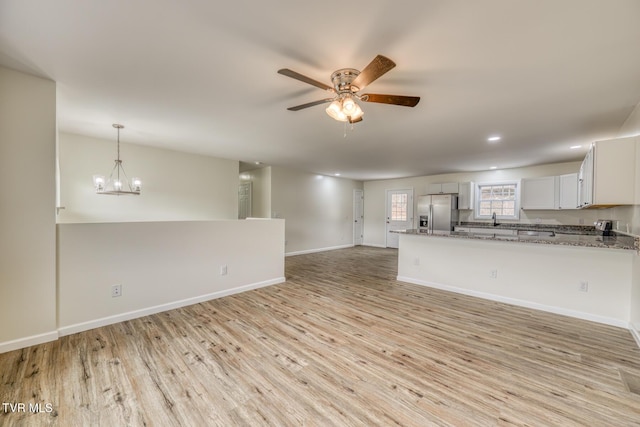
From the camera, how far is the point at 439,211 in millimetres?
7082

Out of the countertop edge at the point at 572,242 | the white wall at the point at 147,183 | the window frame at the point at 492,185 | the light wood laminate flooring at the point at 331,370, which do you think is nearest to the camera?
the light wood laminate flooring at the point at 331,370

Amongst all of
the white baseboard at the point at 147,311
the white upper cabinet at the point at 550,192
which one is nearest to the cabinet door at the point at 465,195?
the white upper cabinet at the point at 550,192

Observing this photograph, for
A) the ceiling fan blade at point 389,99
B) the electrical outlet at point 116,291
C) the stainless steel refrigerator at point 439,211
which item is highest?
the ceiling fan blade at point 389,99

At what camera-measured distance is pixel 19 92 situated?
238 cm

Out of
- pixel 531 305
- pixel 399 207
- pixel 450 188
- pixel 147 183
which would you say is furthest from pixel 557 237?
pixel 147 183

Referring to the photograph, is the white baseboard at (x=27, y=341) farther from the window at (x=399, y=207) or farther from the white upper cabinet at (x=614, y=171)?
the window at (x=399, y=207)

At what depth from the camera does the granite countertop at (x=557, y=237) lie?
308cm

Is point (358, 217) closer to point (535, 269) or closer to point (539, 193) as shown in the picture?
point (539, 193)

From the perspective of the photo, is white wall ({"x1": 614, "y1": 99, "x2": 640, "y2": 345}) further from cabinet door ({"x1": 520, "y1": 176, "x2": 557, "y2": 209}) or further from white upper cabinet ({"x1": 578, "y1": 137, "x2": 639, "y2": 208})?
cabinet door ({"x1": 520, "y1": 176, "x2": 557, "y2": 209})

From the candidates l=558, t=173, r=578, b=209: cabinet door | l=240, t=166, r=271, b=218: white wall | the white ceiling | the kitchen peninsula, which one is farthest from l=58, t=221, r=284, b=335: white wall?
l=558, t=173, r=578, b=209: cabinet door

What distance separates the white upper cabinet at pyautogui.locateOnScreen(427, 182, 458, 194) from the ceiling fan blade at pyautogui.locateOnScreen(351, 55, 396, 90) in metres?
5.99

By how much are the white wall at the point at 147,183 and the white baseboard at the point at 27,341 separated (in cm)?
228

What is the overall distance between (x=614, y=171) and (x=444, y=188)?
4.49 meters

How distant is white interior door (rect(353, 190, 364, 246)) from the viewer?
9.32 meters
